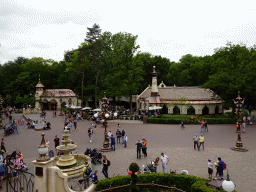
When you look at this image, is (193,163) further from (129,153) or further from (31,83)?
(31,83)

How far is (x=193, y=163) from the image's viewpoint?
14297 millimetres

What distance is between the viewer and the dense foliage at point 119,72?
31125 mm

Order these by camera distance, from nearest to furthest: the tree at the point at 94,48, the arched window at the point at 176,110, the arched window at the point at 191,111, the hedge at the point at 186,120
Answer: the hedge at the point at 186,120 < the tree at the point at 94,48 < the arched window at the point at 191,111 < the arched window at the point at 176,110

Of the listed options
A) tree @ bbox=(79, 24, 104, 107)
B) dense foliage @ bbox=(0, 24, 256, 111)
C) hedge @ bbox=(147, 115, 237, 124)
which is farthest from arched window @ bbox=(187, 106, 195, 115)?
tree @ bbox=(79, 24, 104, 107)

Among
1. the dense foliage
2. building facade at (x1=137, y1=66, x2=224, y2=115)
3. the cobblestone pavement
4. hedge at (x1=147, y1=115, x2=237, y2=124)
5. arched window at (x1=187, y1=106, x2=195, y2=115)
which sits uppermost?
the dense foliage

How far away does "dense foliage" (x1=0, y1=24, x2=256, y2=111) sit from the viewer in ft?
102

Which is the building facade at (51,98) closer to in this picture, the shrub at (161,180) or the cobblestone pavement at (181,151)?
the cobblestone pavement at (181,151)

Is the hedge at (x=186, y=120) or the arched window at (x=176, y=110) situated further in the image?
the arched window at (x=176, y=110)

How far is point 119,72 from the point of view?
39.9m

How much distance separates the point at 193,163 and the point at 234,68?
23428 mm

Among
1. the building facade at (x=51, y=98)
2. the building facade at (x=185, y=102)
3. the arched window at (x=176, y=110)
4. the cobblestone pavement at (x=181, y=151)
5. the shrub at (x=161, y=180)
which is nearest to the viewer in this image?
the shrub at (x=161, y=180)

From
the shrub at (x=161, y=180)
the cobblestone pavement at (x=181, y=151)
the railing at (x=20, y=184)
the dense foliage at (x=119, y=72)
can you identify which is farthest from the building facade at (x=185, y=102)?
the railing at (x=20, y=184)

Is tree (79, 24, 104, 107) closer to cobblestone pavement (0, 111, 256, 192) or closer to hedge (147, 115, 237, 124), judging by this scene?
hedge (147, 115, 237, 124)

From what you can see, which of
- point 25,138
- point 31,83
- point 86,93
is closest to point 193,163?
point 25,138
